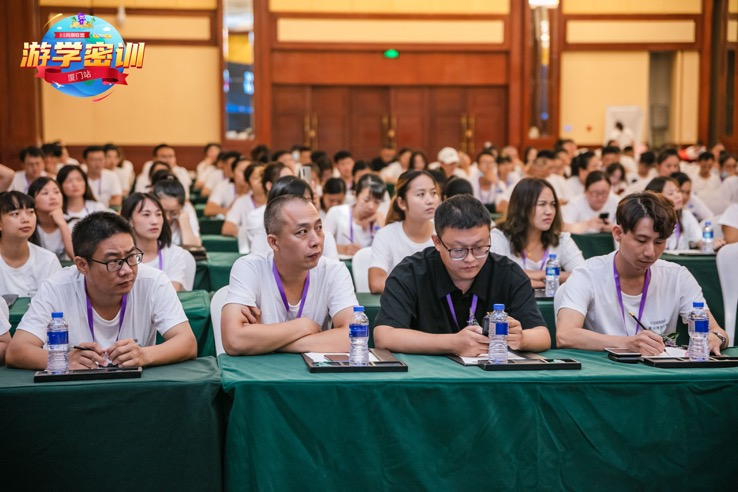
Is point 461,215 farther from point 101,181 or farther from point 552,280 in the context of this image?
point 101,181

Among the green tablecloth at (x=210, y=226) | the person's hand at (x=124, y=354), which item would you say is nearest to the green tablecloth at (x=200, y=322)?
the person's hand at (x=124, y=354)

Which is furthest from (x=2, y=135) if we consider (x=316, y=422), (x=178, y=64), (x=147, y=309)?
(x=316, y=422)

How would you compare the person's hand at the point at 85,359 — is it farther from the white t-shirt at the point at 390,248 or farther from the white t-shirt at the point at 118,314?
the white t-shirt at the point at 390,248

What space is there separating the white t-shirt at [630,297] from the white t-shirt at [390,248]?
4.47 feet

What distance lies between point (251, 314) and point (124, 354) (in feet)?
1.79

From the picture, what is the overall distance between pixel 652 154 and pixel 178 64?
25.0 ft

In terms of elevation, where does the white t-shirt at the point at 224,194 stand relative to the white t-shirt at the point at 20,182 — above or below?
below

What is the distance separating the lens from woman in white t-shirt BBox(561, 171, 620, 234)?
6.86 meters

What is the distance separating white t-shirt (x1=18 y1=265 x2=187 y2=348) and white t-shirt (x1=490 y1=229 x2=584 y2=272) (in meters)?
2.05

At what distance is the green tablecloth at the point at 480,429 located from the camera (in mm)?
2645

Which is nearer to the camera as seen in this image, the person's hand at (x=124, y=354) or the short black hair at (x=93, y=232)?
the person's hand at (x=124, y=354)

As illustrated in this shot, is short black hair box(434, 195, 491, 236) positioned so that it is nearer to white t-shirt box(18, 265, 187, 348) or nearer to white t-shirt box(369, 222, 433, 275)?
white t-shirt box(18, 265, 187, 348)

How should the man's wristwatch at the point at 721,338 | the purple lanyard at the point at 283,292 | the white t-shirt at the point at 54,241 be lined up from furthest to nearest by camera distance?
the white t-shirt at the point at 54,241
the purple lanyard at the point at 283,292
the man's wristwatch at the point at 721,338

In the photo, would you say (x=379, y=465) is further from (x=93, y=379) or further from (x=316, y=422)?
(x=93, y=379)
